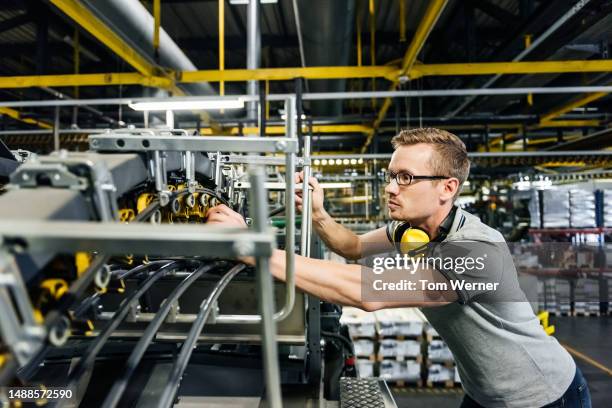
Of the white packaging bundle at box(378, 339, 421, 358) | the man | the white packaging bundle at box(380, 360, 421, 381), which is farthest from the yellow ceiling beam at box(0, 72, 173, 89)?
the white packaging bundle at box(380, 360, 421, 381)

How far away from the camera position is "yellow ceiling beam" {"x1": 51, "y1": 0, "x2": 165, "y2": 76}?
2262 mm

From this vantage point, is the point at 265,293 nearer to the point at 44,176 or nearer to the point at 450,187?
the point at 44,176

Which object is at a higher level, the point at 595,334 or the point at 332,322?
the point at 332,322

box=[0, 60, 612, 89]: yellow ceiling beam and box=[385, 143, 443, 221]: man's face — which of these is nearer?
box=[385, 143, 443, 221]: man's face

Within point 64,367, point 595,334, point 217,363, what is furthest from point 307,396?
point 595,334

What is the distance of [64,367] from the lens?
Result: 5.83 ft

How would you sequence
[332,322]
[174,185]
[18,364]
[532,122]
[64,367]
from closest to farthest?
[18,364], [174,185], [64,367], [332,322], [532,122]

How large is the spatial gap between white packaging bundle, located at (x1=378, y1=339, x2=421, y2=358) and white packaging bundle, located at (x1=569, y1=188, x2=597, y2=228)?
4868 mm

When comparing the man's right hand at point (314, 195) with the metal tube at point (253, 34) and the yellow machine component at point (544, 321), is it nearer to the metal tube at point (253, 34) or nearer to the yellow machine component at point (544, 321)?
the metal tube at point (253, 34)

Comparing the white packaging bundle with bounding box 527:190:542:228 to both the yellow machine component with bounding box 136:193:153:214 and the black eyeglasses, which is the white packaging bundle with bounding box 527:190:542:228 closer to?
the black eyeglasses

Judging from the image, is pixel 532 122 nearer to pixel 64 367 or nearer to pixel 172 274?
pixel 172 274

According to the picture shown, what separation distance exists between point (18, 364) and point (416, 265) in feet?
3.83

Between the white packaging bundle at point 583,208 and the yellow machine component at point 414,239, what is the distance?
23.3 feet

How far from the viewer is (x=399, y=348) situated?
4.57 m
